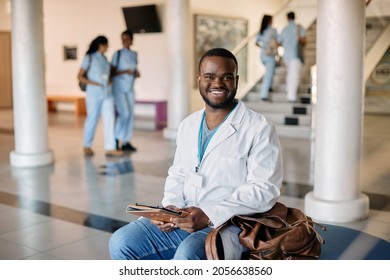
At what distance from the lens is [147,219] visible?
2.83m

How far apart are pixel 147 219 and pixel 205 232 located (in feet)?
1.20

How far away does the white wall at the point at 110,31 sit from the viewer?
14289 mm

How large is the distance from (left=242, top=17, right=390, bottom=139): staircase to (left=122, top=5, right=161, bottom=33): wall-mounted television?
10.3 ft

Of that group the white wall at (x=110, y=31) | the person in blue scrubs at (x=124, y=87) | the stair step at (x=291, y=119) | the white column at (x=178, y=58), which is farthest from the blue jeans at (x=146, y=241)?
the white wall at (x=110, y=31)

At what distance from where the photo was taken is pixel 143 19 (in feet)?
46.2

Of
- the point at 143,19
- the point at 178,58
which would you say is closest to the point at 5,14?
the point at 143,19

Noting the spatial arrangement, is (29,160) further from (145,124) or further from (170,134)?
(145,124)

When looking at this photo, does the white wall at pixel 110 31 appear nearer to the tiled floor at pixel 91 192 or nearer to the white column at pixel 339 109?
the tiled floor at pixel 91 192

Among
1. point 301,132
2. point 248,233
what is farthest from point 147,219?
point 301,132

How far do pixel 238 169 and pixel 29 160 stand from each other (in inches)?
224

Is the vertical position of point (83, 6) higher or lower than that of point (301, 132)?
higher

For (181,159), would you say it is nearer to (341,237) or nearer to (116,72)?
(341,237)

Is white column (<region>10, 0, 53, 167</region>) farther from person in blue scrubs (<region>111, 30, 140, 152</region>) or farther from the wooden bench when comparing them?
the wooden bench

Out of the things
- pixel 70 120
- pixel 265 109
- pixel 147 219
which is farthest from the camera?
pixel 70 120
